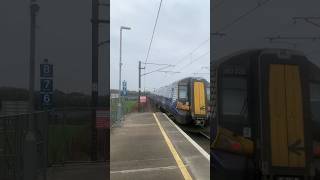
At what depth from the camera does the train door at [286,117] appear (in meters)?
9.64

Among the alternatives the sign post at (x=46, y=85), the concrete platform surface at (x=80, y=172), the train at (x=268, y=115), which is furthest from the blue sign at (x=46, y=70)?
the train at (x=268, y=115)

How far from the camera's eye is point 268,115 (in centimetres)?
975

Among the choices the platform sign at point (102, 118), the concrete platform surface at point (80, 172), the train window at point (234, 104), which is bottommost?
the concrete platform surface at point (80, 172)

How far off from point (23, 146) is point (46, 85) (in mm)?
2628

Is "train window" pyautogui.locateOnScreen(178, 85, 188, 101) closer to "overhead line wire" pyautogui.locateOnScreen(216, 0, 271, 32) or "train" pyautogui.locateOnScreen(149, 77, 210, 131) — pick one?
"train" pyautogui.locateOnScreen(149, 77, 210, 131)

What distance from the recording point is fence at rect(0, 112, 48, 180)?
27.0ft

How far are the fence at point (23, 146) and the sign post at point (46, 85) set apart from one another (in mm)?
351

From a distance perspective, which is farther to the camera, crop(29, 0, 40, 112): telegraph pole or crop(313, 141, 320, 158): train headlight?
crop(29, 0, 40, 112): telegraph pole

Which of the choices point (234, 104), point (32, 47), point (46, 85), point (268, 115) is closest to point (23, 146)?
point (46, 85)

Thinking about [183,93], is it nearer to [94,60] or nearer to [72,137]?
[72,137]

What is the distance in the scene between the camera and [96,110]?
14.8 m

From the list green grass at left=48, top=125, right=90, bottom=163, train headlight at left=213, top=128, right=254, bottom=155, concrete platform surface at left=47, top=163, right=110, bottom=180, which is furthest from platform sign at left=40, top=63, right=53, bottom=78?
train headlight at left=213, top=128, right=254, bottom=155

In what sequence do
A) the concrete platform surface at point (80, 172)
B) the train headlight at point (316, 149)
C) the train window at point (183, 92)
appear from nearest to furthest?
1. the train headlight at point (316, 149)
2. the concrete platform surface at point (80, 172)
3. the train window at point (183, 92)

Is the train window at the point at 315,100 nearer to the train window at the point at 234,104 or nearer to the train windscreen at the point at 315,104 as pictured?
the train windscreen at the point at 315,104
